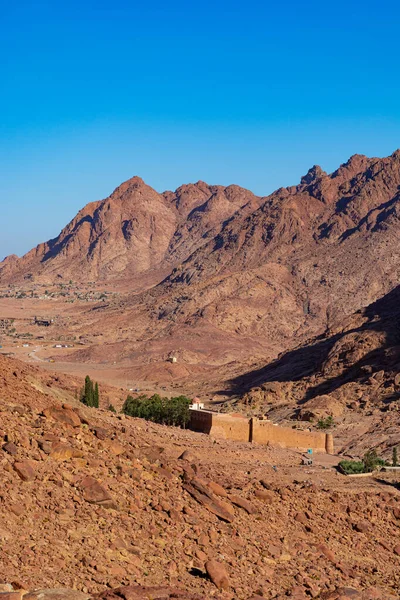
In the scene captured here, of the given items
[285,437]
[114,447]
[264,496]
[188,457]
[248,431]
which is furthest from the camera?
[285,437]

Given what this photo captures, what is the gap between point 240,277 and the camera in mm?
124062

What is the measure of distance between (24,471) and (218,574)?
3.66m

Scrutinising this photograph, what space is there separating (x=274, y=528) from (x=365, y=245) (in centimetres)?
11096

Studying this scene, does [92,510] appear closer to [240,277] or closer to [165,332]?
[165,332]

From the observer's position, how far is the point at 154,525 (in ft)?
49.5

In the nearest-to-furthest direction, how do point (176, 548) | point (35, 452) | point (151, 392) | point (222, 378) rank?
1. point (176, 548)
2. point (35, 452)
3. point (151, 392)
4. point (222, 378)

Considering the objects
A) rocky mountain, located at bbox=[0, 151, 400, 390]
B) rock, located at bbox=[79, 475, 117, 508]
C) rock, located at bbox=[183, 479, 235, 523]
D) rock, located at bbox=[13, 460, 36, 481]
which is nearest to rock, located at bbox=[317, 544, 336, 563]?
rock, located at bbox=[183, 479, 235, 523]

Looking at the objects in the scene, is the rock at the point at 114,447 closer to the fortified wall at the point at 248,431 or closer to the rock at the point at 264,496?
the rock at the point at 264,496

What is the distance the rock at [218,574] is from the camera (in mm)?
13748

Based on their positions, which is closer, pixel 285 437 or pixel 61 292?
pixel 285 437

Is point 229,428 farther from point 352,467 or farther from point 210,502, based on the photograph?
point 210,502

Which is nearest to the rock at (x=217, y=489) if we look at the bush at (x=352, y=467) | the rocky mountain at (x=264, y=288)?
the bush at (x=352, y=467)

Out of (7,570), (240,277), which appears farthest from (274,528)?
(240,277)

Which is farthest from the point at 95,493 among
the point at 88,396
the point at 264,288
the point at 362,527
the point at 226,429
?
the point at 264,288
